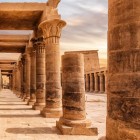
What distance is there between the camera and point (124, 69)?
384 cm

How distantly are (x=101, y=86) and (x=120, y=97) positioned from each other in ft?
121

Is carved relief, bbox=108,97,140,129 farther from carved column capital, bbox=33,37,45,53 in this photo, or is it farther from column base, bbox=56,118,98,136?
carved column capital, bbox=33,37,45,53

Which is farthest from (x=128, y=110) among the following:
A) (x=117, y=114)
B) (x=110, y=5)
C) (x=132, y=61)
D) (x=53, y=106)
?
(x=53, y=106)

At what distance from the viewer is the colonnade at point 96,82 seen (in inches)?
1588

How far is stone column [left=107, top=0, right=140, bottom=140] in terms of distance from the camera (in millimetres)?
3711

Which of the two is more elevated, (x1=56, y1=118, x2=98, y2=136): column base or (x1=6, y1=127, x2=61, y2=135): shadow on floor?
(x1=56, y1=118, x2=98, y2=136): column base

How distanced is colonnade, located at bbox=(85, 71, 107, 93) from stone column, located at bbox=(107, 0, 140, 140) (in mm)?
33769

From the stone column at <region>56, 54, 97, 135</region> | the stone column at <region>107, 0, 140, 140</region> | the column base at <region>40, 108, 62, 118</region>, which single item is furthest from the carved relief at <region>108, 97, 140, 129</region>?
the column base at <region>40, 108, 62, 118</region>

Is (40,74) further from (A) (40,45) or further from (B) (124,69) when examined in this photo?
(B) (124,69)

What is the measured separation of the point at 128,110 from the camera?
378cm

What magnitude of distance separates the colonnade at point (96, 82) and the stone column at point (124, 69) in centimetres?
3377

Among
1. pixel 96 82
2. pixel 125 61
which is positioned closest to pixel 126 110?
pixel 125 61

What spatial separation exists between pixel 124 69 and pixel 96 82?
Result: 3940cm

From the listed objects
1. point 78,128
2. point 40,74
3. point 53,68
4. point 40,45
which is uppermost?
point 40,45
